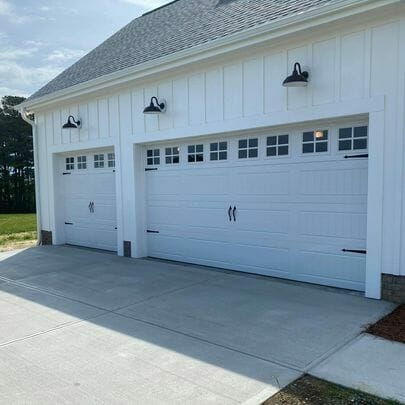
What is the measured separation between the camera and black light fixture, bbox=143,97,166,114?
24.6 ft

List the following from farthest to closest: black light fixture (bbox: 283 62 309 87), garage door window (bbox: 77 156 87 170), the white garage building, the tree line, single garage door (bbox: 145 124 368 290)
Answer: the tree line, garage door window (bbox: 77 156 87 170), single garage door (bbox: 145 124 368 290), black light fixture (bbox: 283 62 309 87), the white garage building

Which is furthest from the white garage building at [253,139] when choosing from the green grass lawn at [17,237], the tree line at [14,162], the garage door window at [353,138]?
the tree line at [14,162]

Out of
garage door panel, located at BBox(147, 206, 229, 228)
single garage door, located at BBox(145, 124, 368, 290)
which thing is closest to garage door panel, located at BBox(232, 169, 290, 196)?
single garage door, located at BBox(145, 124, 368, 290)

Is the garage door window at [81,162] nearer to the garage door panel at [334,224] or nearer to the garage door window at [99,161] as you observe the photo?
the garage door window at [99,161]

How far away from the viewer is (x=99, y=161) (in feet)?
31.6

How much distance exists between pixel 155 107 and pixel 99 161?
2.73 metres

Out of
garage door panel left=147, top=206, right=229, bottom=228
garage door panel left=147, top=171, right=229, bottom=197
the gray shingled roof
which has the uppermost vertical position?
the gray shingled roof

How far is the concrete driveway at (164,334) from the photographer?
10.3ft

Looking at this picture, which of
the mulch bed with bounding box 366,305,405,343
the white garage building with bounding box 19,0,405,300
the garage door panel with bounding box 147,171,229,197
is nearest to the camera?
the mulch bed with bounding box 366,305,405,343

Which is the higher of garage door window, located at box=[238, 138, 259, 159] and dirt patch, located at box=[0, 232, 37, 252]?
garage door window, located at box=[238, 138, 259, 159]

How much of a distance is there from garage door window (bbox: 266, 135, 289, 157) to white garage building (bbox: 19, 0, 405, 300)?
0.02m

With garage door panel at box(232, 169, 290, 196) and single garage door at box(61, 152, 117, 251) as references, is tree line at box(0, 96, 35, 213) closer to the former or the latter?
single garage door at box(61, 152, 117, 251)

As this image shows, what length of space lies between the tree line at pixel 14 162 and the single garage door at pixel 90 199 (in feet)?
73.8

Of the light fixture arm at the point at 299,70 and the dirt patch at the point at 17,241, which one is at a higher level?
the light fixture arm at the point at 299,70
